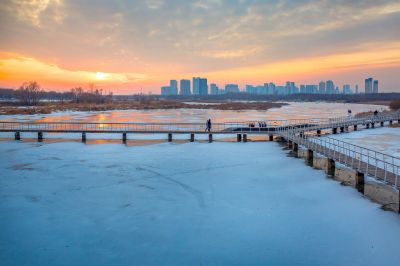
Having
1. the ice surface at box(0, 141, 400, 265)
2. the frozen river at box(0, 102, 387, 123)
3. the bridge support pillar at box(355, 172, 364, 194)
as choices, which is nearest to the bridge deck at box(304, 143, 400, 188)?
the bridge support pillar at box(355, 172, 364, 194)

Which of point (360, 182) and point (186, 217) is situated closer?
point (186, 217)

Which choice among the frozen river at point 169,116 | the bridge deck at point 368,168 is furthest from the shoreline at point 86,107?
the bridge deck at point 368,168

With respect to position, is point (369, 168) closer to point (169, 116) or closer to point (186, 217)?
point (186, 217)

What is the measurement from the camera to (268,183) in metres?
17.9

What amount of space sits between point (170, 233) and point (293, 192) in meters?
7.32

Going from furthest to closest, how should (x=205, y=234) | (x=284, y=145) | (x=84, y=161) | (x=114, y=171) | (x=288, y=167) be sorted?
(x=284, y=145), (x=84, y=161), (x=288, y=167), (x=114, y=171), (x=205, y=234)

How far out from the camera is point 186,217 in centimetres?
1286

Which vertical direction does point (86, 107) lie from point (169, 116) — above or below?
above

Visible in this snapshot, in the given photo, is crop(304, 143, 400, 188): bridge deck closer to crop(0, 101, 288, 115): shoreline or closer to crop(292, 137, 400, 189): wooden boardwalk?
crop(292, 137, 400, 189): wooden boardwalk

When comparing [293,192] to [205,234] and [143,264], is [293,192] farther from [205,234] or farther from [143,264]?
[143,264]

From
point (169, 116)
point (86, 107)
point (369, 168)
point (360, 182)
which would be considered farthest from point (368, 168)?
point (86, 107)

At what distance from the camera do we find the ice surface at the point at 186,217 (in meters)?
9.91

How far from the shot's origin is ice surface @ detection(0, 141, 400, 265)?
991cm

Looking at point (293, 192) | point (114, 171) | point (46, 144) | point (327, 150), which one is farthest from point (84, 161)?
point (327, 150)
